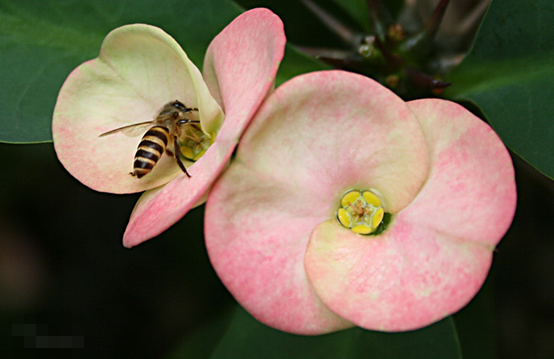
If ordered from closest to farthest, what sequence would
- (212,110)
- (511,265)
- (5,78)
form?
1. (212,110)
2. (5,78)
3. (511,265)

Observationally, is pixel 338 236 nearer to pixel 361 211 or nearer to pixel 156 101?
pixel 361 211

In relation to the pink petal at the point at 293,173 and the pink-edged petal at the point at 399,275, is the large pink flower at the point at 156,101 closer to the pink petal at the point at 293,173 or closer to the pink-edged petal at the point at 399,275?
the pink petal at the point at 293,173

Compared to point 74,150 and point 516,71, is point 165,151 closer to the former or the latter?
point 74,150

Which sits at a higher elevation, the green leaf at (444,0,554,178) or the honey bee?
the honey bee

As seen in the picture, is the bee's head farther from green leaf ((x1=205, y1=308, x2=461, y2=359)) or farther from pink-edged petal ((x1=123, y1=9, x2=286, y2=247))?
green leaf ((x1=205, y1=308, x2=461, y2=359))

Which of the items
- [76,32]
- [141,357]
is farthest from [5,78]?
[141,357]

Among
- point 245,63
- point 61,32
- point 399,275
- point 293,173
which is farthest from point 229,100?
point 61,32

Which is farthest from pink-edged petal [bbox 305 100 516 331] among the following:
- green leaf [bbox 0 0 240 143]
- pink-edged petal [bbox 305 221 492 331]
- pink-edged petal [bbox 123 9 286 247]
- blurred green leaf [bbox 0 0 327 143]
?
green leaf [bbox 0 0 240 143]
